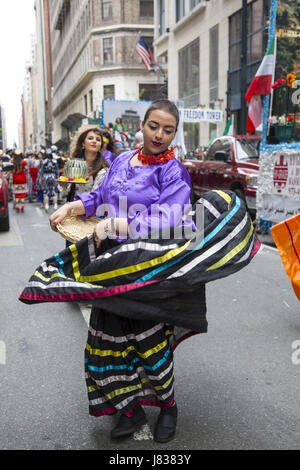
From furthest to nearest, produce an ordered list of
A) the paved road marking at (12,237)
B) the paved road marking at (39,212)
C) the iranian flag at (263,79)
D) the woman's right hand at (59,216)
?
the paved road marking at (39,212) < the paved road marking at (12,237) < the iranian flag at (263,79) < the woman's right hand at (59,216)

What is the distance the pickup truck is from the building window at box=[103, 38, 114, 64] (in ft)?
115

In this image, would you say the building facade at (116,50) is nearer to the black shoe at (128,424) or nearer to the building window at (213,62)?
the building window at (213,62)

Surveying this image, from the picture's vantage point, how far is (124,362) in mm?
2555

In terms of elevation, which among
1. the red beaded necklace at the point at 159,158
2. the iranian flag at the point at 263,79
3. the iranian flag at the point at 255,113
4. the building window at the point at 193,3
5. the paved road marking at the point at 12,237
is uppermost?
the building window at the point at 193,3

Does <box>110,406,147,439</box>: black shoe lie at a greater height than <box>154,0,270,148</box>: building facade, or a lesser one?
lesser

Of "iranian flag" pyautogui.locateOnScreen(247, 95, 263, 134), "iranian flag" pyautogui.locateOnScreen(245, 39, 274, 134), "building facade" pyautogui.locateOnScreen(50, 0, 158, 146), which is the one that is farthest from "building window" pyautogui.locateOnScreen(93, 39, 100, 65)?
"iranian flag" pyautogui.locateOnScreen(245, 39, 274, 134)

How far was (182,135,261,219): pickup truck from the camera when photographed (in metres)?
9.94

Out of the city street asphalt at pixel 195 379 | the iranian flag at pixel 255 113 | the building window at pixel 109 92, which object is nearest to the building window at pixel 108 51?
the building window at pixel 109 92

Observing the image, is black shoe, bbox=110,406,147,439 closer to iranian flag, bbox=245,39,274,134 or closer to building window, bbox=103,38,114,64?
iranian flag, bbox=245,39,274,134

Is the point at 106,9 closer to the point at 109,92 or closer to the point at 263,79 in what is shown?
the point at 109,92

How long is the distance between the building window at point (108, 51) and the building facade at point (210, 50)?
14050 millimetres

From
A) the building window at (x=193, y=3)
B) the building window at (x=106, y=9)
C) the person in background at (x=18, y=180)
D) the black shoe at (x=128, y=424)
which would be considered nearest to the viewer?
the black shoe at (x=128, y=424)

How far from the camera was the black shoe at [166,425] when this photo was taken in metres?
2.66

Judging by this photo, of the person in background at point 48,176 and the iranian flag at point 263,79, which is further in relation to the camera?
the person in background at point 48,176
